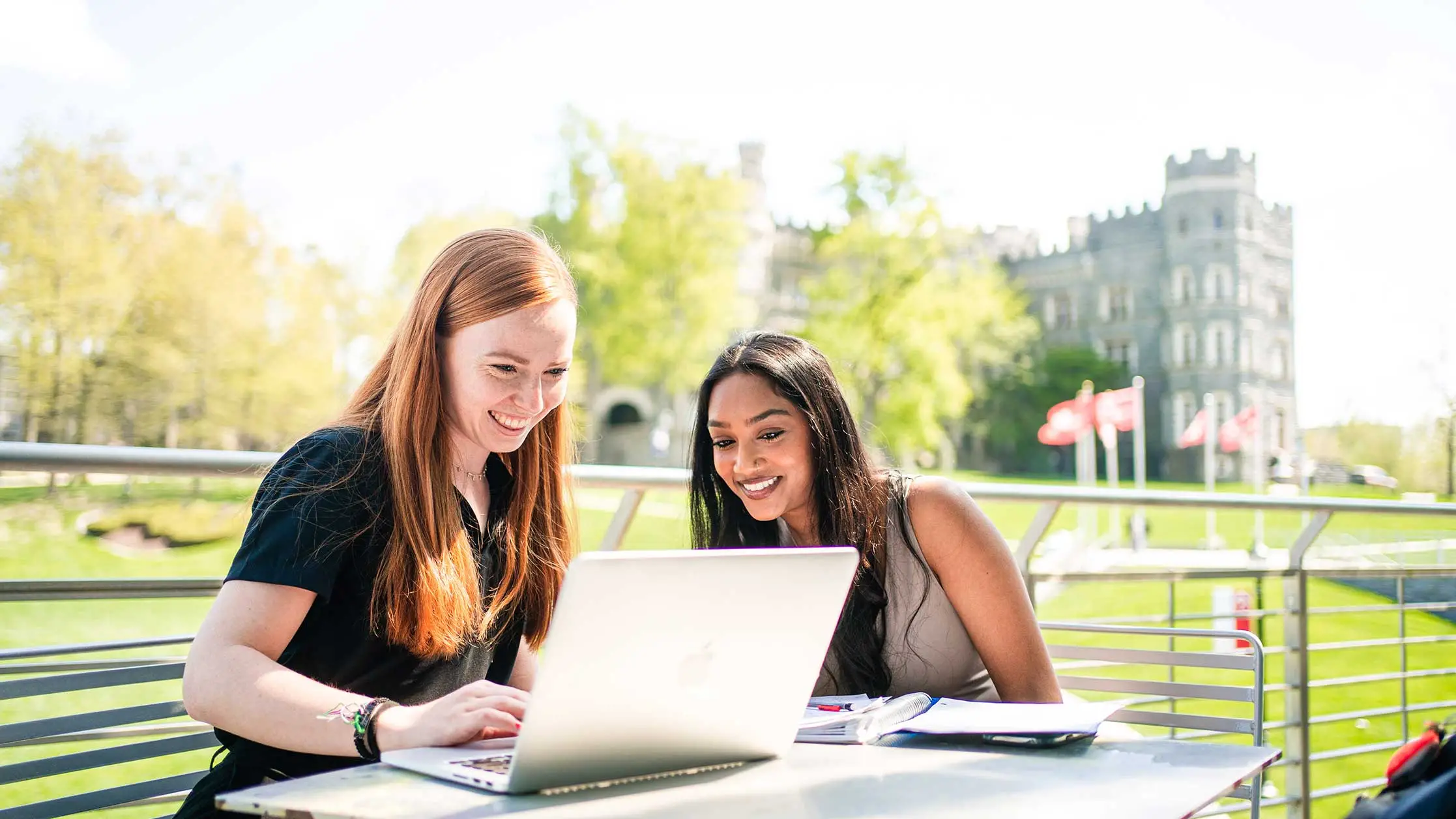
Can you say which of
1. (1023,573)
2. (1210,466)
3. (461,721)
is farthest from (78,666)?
(1210,466)

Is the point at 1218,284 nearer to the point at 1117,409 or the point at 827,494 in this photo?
the point at 1117,409

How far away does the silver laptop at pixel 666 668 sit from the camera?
3.31 feet

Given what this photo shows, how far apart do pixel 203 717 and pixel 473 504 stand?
53cm

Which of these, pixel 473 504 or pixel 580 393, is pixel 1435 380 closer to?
pixel 580 393

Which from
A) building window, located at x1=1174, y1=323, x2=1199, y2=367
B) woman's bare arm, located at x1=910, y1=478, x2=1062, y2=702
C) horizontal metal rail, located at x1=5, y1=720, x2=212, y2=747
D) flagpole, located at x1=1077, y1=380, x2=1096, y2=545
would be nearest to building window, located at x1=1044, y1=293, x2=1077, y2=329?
building window, located at x1=1174, y1=323, x2=1199, y2=367

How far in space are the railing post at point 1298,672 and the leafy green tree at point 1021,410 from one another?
41.6 metres

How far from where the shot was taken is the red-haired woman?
4.21 ft

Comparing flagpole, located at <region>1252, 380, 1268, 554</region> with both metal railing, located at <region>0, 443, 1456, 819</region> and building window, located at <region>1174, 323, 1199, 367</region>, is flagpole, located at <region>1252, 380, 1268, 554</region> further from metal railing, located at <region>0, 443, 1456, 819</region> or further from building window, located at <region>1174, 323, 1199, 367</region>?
metal railing, located at <region>0, 443, 1456, 819</region>

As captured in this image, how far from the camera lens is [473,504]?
5.73ft

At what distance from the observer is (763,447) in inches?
82.2

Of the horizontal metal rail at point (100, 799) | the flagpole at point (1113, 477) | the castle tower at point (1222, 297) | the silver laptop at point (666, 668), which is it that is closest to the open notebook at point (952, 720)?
the silver laptop at point (666, 668)

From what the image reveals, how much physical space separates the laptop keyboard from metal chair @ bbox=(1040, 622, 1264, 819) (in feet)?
3.27

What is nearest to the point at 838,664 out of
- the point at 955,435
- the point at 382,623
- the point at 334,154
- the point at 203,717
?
the point at 382,623

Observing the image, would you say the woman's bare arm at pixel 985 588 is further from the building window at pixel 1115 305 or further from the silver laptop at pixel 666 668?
the building window at pixel 1115 305
